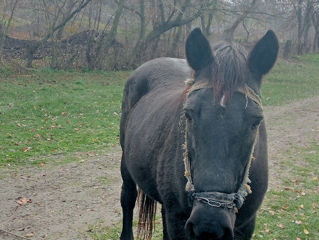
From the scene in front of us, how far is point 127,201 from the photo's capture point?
4.39 metres

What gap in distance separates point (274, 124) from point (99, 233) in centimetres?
732

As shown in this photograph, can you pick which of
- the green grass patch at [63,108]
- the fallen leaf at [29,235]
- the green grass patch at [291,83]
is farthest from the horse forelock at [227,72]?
the green grass patch at [291,83]

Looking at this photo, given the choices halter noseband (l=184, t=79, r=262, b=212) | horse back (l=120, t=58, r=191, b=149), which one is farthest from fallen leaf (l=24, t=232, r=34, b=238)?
halter noseband (l=184, t=79, r=262, b=212)

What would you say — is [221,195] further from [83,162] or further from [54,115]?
[54,115]

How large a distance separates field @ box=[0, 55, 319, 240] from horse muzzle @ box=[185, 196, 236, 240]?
2.58 m

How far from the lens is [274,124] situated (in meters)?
10.6

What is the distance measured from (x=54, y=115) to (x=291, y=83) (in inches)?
481

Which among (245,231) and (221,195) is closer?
(221,195)

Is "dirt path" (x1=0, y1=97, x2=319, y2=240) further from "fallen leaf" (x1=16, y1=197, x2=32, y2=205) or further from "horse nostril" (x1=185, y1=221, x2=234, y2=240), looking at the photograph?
"horse nostril" (x1=185, y1=221, x2=234, y2=240)

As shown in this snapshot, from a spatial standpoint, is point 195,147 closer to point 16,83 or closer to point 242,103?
point 242,103

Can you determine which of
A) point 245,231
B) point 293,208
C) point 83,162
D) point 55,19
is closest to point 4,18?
point 55,19

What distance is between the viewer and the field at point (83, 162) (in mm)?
4773

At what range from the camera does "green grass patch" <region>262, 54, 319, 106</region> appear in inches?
581

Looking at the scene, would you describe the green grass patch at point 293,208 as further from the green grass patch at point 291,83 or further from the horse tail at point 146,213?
the green grass patch at point 291,83
